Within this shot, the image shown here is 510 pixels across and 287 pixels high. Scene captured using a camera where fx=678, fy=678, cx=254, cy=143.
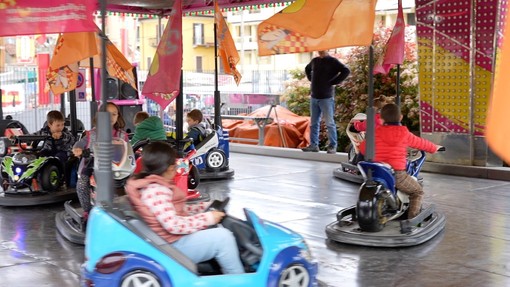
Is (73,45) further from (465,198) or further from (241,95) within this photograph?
(241,95)

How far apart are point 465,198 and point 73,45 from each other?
4618 mm

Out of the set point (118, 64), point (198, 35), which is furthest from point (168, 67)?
point (198, 35)

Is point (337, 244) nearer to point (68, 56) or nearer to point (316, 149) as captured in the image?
point (68, 56)

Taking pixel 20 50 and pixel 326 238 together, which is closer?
pixel 326 238

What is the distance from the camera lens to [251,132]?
14.1 m

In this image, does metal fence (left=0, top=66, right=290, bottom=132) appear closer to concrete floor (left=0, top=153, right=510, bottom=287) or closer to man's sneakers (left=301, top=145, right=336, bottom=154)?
man's sneakers (left=301, top=145, right=336, bottom=154)

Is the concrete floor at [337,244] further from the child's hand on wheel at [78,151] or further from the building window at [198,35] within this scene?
the building window at [198,35]

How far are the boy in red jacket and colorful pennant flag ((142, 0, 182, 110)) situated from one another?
233 centimetres

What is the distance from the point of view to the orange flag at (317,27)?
5242mm

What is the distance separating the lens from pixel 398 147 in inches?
223

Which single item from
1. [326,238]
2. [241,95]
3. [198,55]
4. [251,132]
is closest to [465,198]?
[326,238]

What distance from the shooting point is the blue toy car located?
3426mm

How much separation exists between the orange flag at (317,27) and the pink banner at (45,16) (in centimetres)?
173

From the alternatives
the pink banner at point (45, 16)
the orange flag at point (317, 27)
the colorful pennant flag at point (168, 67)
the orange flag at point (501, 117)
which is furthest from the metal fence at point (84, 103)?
the orange flag at point (501, 117)
